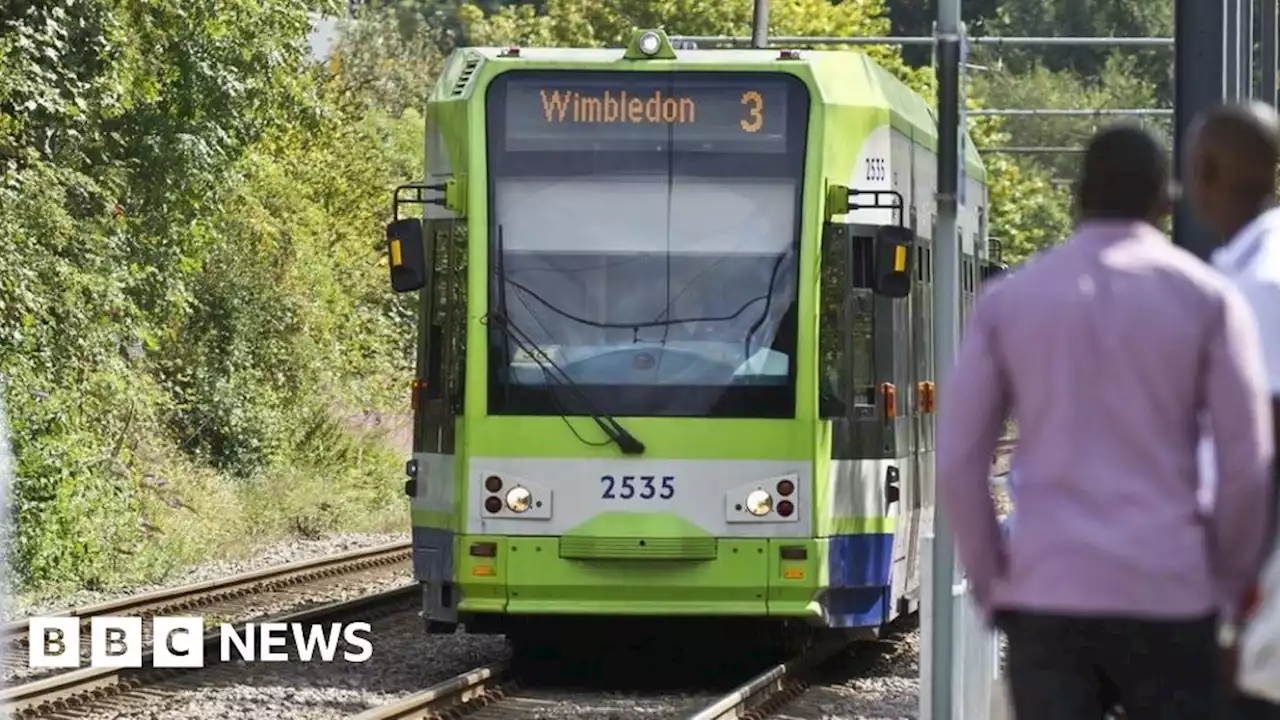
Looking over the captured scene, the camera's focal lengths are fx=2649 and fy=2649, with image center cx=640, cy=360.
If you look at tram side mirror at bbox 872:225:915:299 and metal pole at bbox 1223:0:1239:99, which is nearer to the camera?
metal pole at bbox 1223:0:1239:99

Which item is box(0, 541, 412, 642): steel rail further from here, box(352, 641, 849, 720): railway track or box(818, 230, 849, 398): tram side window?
box(818, 230, 849, 398): tram side window

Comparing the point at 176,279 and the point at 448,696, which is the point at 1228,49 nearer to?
the point at 448,696

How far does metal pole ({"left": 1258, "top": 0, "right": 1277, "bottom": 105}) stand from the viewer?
13188 mm

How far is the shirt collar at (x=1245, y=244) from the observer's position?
5.48 m

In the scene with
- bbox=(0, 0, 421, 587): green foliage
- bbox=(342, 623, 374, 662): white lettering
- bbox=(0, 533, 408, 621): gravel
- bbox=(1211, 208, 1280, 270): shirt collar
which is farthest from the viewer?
bbox=(0, 0, 421, 587): green foliage

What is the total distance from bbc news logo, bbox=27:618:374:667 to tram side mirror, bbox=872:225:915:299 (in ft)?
14.5

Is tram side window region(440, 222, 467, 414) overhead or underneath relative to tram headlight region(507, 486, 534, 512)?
overhead

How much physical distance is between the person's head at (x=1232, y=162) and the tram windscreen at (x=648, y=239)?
843 centimetres

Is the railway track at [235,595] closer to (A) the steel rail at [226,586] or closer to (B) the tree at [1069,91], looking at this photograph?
(A) the steel rail at [226,586]

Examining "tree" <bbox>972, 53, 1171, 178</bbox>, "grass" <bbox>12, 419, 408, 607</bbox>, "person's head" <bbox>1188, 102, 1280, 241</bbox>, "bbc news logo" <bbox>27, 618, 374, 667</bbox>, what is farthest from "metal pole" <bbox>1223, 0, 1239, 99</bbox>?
"tree" <bbox>972, 53, 1171, 178</bbox>

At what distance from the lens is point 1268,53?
14.2 metres

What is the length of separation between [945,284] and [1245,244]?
4.53 m

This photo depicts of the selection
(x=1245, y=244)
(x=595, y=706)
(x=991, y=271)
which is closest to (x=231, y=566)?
(x=991, y=271)

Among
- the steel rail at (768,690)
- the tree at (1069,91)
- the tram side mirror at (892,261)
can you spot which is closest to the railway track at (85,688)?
the steel rail at (768,690)
